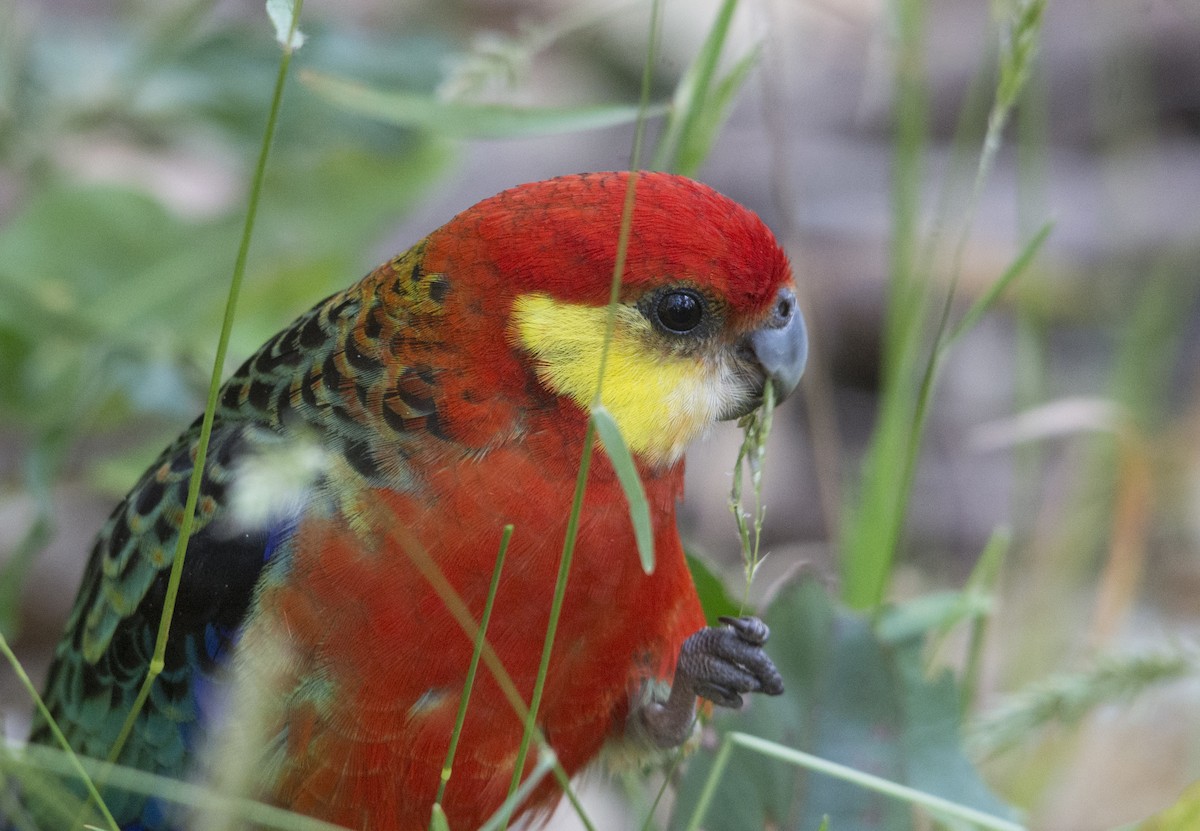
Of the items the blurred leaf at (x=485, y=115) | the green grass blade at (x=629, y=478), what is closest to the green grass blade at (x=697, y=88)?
the blurred leaf at (x=485, y=115)

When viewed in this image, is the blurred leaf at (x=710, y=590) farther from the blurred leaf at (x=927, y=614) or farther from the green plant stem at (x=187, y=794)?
the green plant stem at (x=187, y=794)

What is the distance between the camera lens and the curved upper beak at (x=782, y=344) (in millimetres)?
2156

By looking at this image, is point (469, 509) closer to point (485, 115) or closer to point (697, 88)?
point (485, 115)

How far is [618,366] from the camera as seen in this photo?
2059 mm

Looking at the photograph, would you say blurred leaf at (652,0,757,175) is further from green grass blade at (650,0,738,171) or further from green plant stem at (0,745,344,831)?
green plant stem at (0,745,344,831)

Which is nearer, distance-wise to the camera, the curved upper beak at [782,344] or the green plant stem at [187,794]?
the green plant stem at [187,794]

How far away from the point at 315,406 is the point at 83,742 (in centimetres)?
80

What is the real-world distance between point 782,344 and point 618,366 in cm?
29

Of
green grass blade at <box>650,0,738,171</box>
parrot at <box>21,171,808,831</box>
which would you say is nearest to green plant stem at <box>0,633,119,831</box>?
parrot at <box>21,171,808,831</box>

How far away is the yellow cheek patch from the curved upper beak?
12 centimetres

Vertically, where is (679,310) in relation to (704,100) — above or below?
below

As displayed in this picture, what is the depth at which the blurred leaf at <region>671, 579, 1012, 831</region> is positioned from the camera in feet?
7.42

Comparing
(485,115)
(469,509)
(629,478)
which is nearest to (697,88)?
(485,115)

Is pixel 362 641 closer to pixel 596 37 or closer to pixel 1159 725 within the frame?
pixel 1159 725
